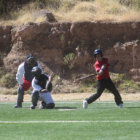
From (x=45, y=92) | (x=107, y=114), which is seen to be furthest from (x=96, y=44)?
(x=107, y=114)

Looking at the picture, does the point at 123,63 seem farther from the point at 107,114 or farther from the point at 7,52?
the point at 107,114

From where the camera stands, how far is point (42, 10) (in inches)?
1409

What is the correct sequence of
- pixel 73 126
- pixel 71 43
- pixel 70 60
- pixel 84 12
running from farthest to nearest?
pixel 84 12
pixel 71 43
pixel 70 60
pixel 73 126

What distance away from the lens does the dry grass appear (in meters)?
34.1

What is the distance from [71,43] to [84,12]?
9.02ft

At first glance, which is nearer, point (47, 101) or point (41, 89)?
point (41, 89)

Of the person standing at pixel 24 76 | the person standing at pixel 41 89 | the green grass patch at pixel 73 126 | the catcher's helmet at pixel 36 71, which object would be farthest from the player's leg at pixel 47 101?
the green grass patch at pixel 73 126

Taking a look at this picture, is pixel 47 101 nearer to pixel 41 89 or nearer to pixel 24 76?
pixel 41 89

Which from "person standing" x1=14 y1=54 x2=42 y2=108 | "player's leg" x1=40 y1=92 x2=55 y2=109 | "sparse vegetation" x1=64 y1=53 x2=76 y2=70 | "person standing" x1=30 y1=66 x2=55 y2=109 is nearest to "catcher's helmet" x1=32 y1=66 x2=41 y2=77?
"person standing" x1=30 y1=66 x2=55 y2=109

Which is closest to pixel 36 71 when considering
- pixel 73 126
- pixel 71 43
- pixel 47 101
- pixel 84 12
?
pixel 47 101

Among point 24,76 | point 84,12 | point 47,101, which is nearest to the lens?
Result: point 47,101

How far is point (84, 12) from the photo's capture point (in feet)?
116

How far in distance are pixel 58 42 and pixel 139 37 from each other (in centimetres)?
502

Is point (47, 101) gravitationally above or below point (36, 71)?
below
